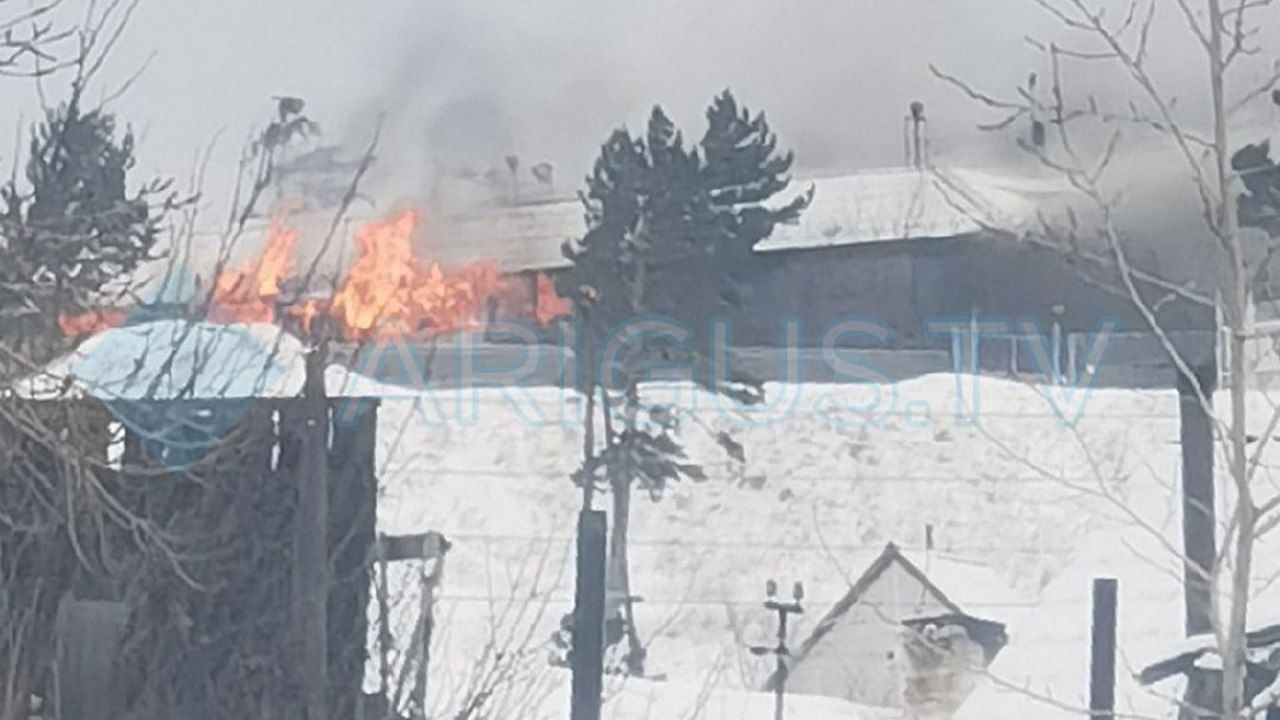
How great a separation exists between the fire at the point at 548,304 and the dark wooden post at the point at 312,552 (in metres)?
7.91

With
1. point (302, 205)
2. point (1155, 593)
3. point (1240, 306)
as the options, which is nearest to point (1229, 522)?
point (1240, 306)

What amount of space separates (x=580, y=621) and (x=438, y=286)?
1711 millimetres

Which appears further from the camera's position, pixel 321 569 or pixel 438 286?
pixel 438 286

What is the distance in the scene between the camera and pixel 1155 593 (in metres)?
8.69

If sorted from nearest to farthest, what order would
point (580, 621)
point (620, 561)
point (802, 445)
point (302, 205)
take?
1. point (580, 621)
2. point (302, 205)
3. point (620, 561)
4. point (802, 445)

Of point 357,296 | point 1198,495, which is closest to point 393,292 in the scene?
point 357,296

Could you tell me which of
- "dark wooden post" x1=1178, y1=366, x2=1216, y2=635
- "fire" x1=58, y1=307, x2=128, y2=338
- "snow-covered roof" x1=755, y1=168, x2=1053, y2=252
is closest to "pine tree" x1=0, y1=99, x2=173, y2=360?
"fire" x1=58, y1=307, x2=128, y2=338

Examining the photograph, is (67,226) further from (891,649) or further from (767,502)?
(767,502)

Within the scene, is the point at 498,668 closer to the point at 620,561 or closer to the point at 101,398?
the point at 101,398

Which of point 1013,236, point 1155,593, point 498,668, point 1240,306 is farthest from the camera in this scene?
point 1155,593

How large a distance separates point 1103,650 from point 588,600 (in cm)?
273

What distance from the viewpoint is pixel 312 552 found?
3.14 meters

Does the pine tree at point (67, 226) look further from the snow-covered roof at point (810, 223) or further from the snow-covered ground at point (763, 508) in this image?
the snow-covered ground at point (763, 508)

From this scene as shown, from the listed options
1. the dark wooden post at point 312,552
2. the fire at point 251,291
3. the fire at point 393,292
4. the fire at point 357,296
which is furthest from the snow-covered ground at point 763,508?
the dark wooden post at point 312,552
